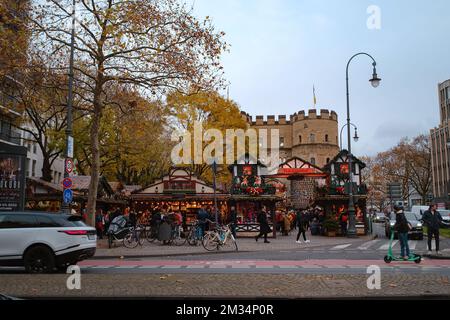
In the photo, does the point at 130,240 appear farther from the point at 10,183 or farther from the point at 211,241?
the point at 10,183

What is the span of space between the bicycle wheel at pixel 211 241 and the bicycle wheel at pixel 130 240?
12.7 ft

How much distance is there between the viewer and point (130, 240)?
2223 cm

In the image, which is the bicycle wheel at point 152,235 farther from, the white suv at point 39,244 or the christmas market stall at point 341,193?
the christmas market stall at point 341,193

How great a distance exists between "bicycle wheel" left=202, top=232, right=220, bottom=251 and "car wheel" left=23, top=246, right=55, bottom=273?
9.02m

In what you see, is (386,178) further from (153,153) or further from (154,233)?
(154,233)

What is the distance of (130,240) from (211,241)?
4.43m

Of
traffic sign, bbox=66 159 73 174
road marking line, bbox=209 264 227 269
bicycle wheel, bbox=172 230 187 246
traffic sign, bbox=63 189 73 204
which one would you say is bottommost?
road marking line, bbox=209 264 227 269

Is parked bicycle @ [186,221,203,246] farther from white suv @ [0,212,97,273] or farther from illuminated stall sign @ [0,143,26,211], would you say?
white suv @ [0,212,97,273]

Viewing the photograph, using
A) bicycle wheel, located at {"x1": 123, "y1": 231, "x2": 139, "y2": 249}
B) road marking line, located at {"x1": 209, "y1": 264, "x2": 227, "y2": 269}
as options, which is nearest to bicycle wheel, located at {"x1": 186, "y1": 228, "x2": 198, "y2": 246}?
bicycle wheel, located at {"x1": 123, "y1": 231, "x2": 139, "y2": 249}

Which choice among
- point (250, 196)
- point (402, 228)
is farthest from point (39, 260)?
point (250, 196)

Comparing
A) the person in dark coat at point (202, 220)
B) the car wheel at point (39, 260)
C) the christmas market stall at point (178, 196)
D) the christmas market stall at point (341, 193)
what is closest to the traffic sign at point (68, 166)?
the person in dark coat at point (202, 220)

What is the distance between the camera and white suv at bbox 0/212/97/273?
40.6 feet

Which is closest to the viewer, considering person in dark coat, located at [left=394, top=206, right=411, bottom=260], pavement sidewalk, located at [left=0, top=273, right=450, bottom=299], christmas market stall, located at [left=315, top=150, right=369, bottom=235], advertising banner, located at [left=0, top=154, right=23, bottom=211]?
pavement sidewalk, located at [left=0, top=273, right=450, bottom=299]

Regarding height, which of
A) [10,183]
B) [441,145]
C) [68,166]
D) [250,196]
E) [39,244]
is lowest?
[39,244]
